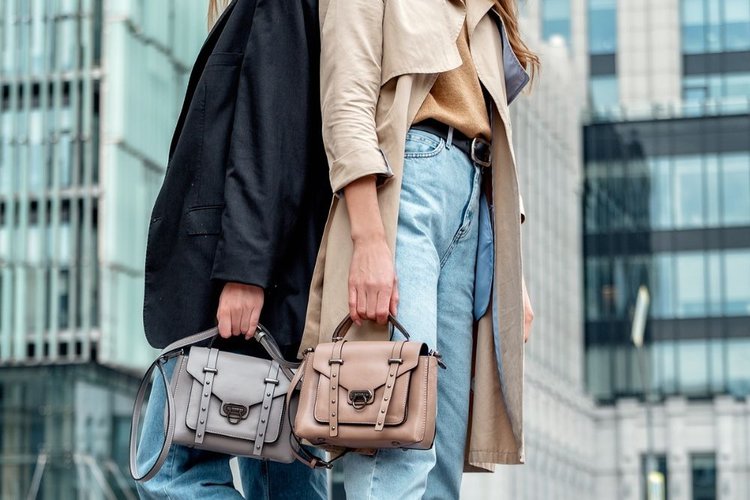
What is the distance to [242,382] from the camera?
3133 mm

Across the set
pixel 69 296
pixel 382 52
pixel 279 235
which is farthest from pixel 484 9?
pixel 69 296

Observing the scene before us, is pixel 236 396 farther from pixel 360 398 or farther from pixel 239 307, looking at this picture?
pixel 360 398

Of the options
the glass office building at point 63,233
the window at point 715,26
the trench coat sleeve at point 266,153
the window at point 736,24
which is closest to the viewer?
the trench coat sleeve at point 266,153

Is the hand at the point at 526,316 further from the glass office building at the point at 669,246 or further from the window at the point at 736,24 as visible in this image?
the window at the point at 736,24

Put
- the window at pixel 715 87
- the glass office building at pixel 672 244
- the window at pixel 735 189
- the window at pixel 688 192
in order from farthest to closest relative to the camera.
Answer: the window at pixel 715 87 < the window at pixel 688 192 < the window at pixel 735 189 < the glass office building at pixel 672 244

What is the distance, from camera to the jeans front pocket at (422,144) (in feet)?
10.6

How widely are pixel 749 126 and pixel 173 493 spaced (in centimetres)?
5984

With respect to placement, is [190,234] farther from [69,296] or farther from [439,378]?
[69,296]

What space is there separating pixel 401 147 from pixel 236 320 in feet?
1.53

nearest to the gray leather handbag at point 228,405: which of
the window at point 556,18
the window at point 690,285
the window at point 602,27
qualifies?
the window at point 690,285

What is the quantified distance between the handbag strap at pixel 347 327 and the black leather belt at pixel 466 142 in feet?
1.41

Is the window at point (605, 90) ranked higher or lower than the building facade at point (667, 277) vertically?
higher

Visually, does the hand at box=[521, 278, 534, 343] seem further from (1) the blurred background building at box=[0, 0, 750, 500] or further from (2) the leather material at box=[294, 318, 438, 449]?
(1) the blurred background building at box=[0, 0, 750, 500]

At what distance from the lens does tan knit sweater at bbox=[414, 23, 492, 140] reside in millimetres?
3283
